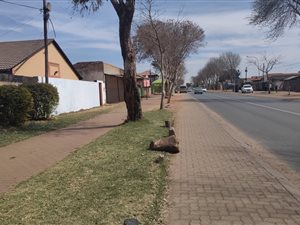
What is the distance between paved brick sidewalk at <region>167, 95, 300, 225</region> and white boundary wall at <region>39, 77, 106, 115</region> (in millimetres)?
15592

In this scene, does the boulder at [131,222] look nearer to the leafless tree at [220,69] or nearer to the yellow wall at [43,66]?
the yellow wall at [43,66]

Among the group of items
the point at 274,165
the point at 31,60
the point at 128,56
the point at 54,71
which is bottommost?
the point at 274,165

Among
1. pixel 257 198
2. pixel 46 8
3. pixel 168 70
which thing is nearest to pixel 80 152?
pixel 257 198

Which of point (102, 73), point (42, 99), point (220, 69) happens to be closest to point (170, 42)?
point (102, 73)

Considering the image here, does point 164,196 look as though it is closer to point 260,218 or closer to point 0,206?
point 260,218

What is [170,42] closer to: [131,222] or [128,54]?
[128,54]

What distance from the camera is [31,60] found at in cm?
3569

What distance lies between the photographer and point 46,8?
25562 mm

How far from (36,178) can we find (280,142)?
857 cm

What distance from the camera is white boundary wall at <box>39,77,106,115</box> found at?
27.9 metres

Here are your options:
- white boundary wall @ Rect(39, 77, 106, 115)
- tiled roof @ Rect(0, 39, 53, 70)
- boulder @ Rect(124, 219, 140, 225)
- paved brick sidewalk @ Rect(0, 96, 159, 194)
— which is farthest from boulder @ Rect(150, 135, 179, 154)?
tiled roof @ Rect(0, 39, 53, 70)

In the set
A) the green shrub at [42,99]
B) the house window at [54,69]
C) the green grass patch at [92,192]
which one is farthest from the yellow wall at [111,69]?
the green grass patch at [92,192]

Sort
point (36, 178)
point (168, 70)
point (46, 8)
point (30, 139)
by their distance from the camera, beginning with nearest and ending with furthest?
point (36, 178) < point (30, 139) < point (46, 8) < point (168, 70)

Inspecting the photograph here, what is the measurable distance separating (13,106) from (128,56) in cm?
463
